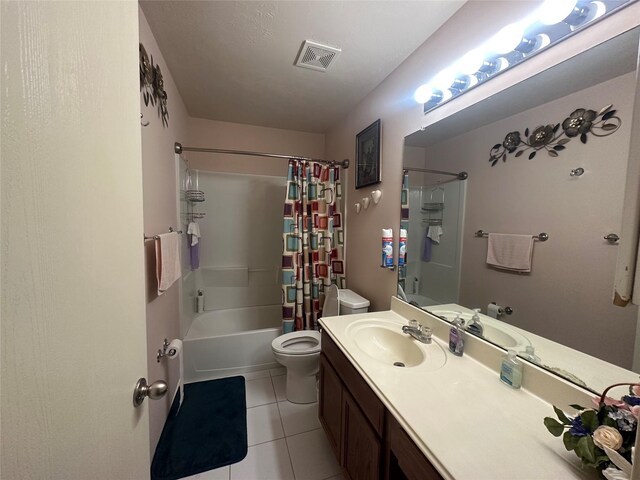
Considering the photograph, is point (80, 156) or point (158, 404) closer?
point (80, 156)

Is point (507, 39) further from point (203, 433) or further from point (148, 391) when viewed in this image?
point (203, 433)

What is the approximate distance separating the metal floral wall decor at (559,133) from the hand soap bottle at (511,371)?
28.8 inches

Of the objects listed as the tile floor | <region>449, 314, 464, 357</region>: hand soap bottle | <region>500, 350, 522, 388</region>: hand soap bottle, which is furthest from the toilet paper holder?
<region>500, 350, 522, 388</region>: hand soap bottle

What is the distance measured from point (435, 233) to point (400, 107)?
876 mm

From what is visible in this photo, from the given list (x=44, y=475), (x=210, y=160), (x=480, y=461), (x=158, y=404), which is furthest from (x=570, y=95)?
(x=210, y=160)

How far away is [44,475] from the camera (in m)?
0.31

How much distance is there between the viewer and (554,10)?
2.69ft

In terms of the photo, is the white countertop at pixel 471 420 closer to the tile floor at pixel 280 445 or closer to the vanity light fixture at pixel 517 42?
the tile floor at pixel 280 445

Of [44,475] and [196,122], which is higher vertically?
[196,122]

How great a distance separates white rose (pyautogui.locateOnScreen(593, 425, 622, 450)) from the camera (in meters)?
0.50

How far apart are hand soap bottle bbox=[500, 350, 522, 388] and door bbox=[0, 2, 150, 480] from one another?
115 centimetres

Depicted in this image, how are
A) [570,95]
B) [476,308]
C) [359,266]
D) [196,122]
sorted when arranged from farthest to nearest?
[196,122]
[359,266]
[476,308]
[570,95]

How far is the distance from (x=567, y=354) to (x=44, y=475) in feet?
4.24

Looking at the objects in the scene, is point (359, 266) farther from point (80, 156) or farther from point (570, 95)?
point (80, 156)
